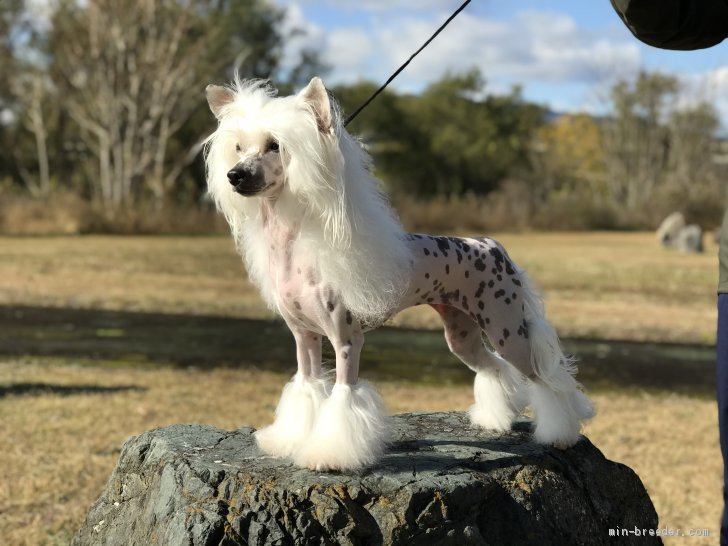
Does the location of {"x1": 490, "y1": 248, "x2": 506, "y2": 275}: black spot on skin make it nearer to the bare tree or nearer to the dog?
the dog

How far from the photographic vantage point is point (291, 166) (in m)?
3.22

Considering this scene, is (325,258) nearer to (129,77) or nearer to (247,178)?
(247,178)

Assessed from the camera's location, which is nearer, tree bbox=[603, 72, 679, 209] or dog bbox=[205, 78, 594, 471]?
dog bbox=[205, 78, 594, 471]

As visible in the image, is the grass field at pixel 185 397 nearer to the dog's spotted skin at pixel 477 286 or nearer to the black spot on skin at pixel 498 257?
the dog's spotted skin at pixel 477 286

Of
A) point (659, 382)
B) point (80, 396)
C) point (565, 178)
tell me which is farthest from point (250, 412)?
point (565, 178)

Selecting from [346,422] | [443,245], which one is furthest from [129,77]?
[346,422]

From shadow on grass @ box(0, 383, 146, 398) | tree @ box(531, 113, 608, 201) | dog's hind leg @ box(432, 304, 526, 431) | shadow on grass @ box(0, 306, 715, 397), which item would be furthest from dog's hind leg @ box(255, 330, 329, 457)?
tree @ box(531, 113, 608, 201)

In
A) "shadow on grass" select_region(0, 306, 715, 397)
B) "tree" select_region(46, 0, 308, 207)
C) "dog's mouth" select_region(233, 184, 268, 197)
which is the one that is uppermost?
"tree" select_region(46, 0, 308, 207)

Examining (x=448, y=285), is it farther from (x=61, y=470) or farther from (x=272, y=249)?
(x=61, y=470)

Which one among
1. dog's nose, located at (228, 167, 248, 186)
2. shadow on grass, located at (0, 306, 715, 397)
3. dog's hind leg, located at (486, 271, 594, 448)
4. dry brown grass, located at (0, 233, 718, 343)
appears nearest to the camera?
dog's nose, located at (228, 167, 248, 186)

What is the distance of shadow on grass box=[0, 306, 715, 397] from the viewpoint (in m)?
9.39

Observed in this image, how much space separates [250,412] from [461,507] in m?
4.22

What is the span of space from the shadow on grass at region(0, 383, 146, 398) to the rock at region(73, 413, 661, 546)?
4002mm

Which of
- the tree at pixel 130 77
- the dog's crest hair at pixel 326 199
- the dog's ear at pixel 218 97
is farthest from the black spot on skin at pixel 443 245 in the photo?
the tree at pixel 130 77
